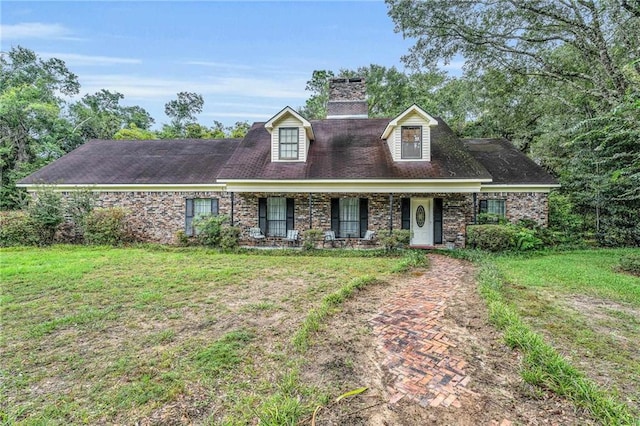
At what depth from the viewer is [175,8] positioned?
1064cm

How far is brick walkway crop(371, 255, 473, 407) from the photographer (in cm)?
275

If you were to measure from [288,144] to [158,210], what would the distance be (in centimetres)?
650

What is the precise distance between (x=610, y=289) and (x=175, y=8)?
15949 mm

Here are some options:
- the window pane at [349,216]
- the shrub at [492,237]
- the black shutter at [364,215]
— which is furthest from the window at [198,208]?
the shrub at [492,237]

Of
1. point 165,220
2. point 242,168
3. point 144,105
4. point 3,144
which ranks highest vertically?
point 144,105

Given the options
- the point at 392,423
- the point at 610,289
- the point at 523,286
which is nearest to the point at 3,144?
the point at 392,423

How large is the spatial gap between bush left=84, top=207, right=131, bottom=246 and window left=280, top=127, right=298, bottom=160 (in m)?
7.38

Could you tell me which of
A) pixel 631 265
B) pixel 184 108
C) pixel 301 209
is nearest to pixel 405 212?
pixel 301 209

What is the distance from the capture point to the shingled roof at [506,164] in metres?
12.0

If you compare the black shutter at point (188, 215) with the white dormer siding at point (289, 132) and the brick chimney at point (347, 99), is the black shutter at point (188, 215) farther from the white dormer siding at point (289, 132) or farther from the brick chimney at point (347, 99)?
the brick chimney at point (347, 99)

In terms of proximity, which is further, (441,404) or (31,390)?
(31,390)

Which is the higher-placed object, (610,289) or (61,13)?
(61,13)

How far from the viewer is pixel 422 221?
11.7 meters

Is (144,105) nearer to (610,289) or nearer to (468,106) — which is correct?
(468,106)
